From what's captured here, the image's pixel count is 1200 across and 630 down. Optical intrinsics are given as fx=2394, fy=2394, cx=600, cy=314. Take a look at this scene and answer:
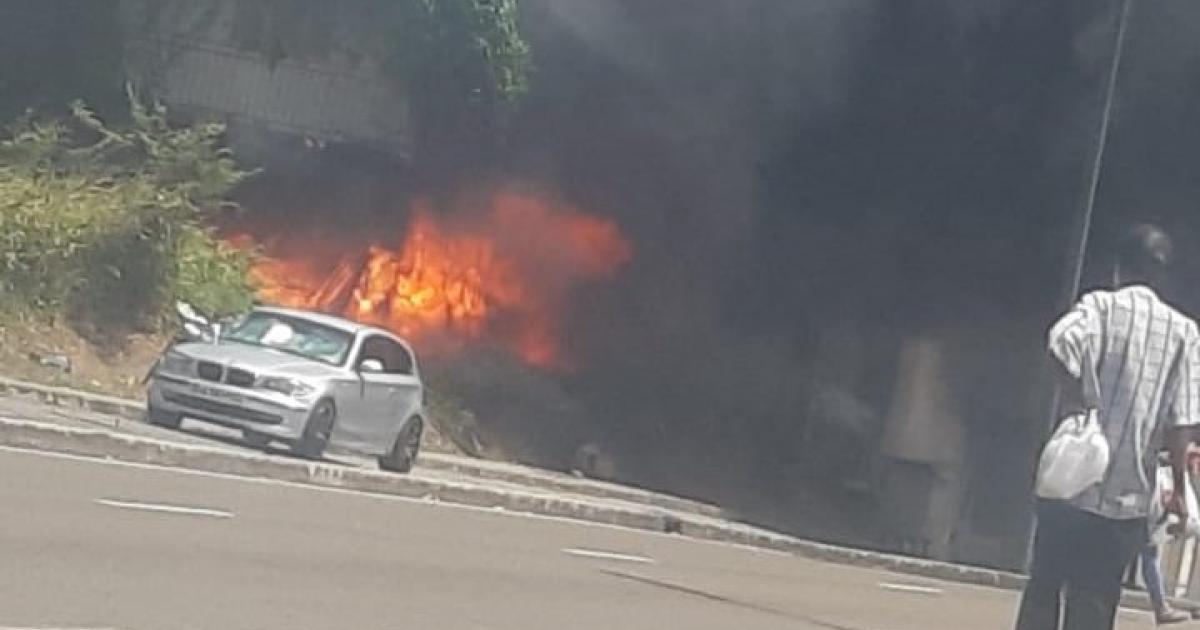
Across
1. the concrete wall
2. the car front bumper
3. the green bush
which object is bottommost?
the car front bumper

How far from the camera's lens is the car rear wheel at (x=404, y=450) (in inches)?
954

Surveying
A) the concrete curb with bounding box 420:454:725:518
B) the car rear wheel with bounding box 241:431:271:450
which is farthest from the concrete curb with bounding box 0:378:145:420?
the concrete curb with bounding box 420:454:725:518

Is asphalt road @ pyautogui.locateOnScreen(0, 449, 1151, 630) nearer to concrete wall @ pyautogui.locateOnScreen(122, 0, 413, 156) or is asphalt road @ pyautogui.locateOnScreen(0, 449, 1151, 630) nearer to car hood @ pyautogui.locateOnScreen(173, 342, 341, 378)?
car hood @ pyautogui.locateOnScreen(173, 342, 341, 378)

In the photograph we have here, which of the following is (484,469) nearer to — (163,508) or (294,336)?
(294,336)

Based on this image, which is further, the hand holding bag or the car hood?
the car hood

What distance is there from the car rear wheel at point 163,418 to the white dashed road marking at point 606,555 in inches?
234

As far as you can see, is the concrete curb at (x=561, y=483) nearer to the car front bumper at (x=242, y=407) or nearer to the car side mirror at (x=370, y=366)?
the car side mirror at (x=370, y=366)

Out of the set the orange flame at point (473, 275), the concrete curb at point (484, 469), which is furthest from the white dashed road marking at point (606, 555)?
the orange flame at point (473, 275)

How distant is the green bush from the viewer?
27250 mm

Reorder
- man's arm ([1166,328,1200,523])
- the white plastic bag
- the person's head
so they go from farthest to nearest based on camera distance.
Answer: the person's head
man's arm ([1166,328,1200,523])
the white plastic bag

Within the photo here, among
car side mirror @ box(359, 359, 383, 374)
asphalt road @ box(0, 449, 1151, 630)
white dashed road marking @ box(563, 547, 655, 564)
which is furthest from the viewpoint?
car side mirror @ box(359, 359, 383, 374)

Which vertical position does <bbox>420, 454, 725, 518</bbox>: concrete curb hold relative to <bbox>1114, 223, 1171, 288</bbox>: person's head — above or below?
below

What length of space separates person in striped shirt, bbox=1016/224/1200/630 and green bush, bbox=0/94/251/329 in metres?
19.8

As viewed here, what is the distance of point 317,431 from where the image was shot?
73.8 ft
